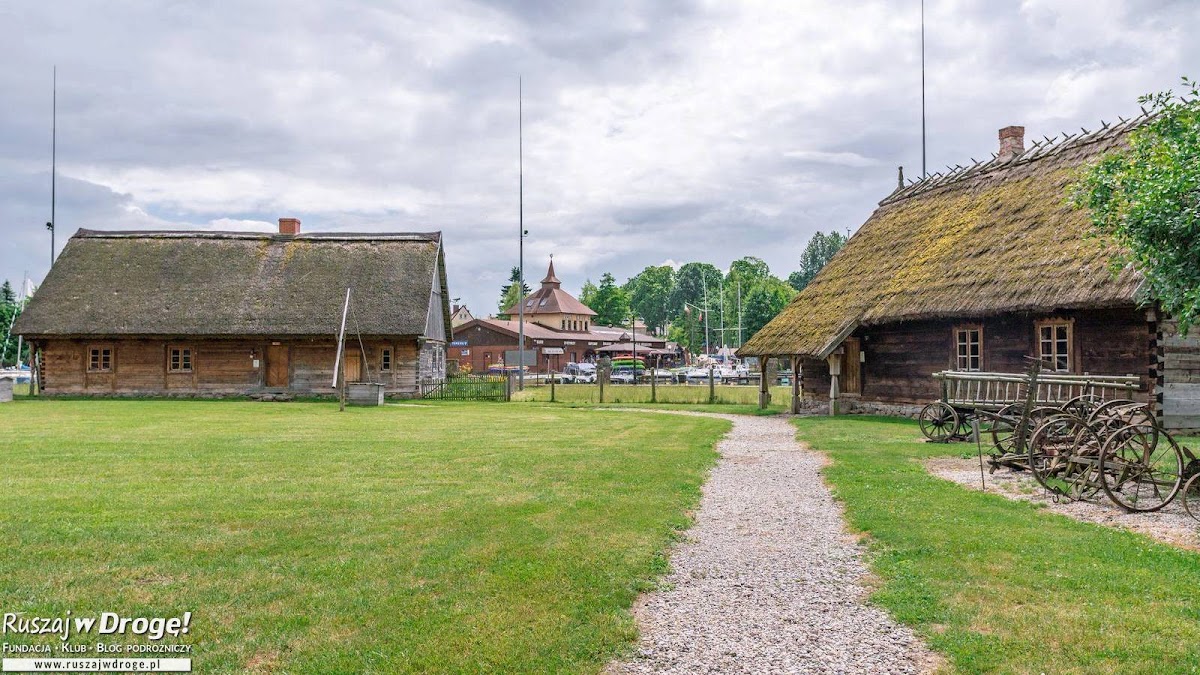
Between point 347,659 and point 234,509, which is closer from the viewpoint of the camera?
point 347,659

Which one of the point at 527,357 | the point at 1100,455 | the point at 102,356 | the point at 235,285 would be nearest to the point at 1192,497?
the point at 1100,455

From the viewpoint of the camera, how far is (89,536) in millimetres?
7465

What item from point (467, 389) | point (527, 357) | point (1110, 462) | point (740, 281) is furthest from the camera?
point (740, 281)

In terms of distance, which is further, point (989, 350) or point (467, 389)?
point (467, 389)

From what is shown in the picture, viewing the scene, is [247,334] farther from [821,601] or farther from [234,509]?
[821,601]

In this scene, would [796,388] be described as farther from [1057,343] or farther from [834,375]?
[1057,343]

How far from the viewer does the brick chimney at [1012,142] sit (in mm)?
26078

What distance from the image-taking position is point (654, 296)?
13675 centimetres

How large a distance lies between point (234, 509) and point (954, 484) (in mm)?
9010

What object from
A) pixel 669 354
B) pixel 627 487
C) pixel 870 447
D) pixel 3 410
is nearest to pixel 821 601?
pixel 627 487

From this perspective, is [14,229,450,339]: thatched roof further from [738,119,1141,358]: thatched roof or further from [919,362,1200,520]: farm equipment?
[919,362,1200,520]: farm equipment

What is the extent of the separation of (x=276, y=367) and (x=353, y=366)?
3147 mm

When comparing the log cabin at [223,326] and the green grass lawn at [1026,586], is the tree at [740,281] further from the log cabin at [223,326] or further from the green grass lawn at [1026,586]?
the green grass lawn at [1026,586]

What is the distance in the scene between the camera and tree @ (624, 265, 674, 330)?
443ft
